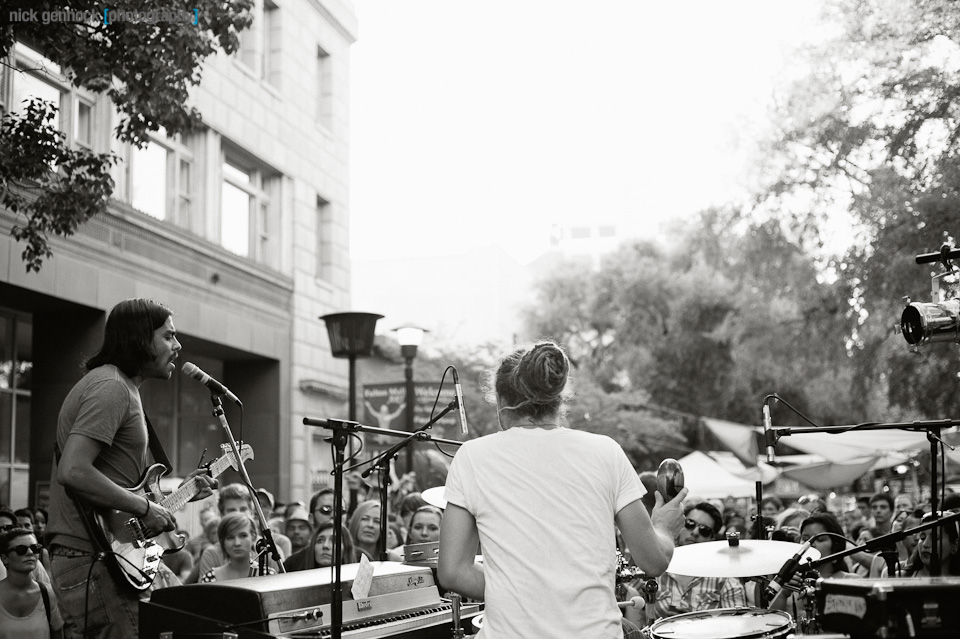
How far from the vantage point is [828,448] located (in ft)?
68.0

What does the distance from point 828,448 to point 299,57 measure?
13840mm

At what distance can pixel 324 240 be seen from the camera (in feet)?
75.7

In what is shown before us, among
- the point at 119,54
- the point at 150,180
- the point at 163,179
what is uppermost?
the point at 163,179

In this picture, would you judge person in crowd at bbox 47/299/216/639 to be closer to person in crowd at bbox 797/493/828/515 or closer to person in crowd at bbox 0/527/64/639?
person in crowd at bbox 0/527/64/639

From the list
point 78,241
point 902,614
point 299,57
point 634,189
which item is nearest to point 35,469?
point 78,241

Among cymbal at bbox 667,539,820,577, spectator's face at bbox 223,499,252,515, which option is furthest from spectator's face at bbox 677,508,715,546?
spectator's face at bbox 223,499,252,515

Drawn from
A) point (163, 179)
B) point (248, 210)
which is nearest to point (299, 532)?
point (163, 179)

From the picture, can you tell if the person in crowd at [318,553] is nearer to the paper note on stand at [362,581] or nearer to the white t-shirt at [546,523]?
the paper note on stand at [362,581]

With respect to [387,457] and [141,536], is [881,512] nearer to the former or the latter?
[387,457]

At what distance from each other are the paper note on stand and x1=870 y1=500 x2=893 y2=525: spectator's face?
11.0 m

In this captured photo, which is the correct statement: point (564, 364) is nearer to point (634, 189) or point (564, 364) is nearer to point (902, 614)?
point (902, 614)

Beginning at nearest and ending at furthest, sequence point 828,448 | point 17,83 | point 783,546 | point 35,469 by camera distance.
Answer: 1. point 783,546
2. point 17,83
3. point 35,469
4. point 828,448

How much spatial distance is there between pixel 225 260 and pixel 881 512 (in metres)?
12.0

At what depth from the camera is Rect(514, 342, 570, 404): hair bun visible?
11.7 feet
